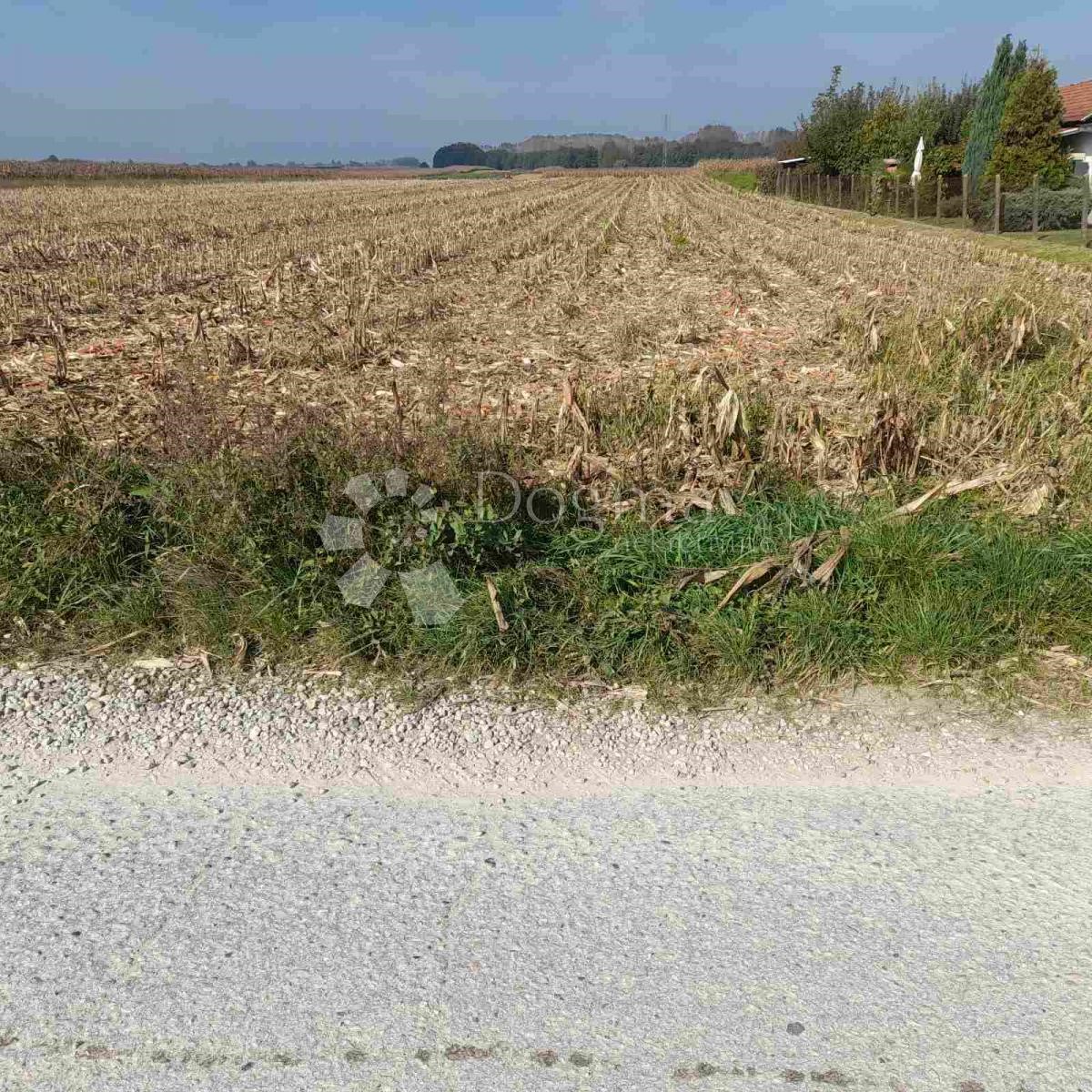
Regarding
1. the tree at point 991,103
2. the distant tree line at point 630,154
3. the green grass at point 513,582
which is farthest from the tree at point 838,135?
the distant tree line at point 630,154

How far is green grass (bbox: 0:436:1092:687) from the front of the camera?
406 cm

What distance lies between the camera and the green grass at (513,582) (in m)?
4.06

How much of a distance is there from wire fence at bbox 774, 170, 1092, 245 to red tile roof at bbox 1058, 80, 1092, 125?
512cm

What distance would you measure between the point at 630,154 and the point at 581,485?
148072 mm

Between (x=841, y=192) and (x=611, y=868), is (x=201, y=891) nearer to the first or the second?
(x=611, y=868)

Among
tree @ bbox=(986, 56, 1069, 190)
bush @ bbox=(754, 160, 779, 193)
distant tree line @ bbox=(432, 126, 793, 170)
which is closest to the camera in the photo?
tree @ bbox=(986, 56, 1069, 190)

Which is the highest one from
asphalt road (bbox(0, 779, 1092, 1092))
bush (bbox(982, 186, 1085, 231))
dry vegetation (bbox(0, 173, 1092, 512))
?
bush (bbox(982, 186, 1085, 231))

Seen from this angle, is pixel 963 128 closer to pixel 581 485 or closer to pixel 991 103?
Result: pixel 991 103

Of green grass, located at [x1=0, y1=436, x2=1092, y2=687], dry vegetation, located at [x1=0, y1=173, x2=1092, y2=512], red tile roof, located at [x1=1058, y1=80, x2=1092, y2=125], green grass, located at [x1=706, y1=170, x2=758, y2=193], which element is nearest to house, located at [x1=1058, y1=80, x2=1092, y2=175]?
red tile roof, located at [x1=1058, y1=80, x2=1092, y2=125]

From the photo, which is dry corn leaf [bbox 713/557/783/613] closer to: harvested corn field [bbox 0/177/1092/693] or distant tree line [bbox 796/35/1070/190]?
harvested corn field [bbox 0/177/1092/693]

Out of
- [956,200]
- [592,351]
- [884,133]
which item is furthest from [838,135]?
[592,351]

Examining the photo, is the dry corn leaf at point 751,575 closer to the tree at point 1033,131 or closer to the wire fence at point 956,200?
the wire fence at point 956,200

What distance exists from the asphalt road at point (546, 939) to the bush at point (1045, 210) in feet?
93.6

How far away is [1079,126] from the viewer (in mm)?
40219
